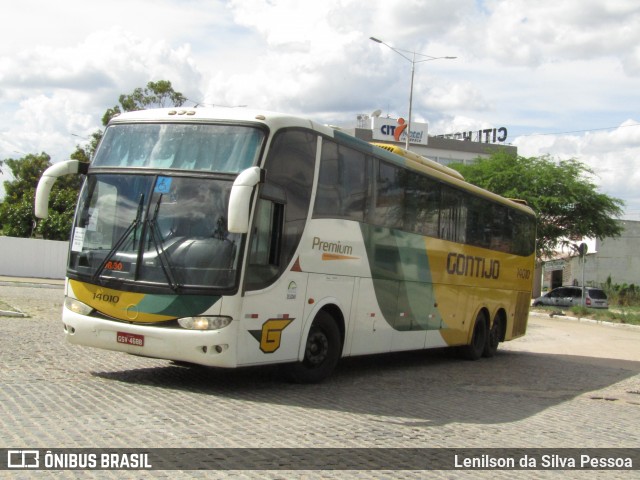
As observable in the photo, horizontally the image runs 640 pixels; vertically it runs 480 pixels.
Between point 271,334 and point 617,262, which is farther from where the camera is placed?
point 617,262

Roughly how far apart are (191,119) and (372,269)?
12.7ft

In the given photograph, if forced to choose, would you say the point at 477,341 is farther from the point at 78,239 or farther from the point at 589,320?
the point at 589,320

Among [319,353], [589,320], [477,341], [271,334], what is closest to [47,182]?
[271,334]

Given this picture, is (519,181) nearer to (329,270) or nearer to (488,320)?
(488,320)

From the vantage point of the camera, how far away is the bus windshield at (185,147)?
963 centimetres

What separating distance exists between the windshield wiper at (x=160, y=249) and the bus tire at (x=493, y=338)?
10.5 m

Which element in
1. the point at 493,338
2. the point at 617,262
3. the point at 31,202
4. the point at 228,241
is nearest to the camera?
the point at 228,241

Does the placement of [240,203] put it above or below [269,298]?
above

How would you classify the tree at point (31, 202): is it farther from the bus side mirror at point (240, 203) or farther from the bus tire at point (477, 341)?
the bus side mirror at point (240, 203)

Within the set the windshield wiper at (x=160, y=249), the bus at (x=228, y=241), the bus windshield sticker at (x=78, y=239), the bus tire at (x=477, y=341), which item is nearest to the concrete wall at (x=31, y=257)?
the bus tire at (x=477, y=341)

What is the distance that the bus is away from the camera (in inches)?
364

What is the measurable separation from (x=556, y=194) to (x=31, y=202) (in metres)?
33.3

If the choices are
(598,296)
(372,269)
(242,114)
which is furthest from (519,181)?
(242,114)

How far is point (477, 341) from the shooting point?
1759 centimetres
